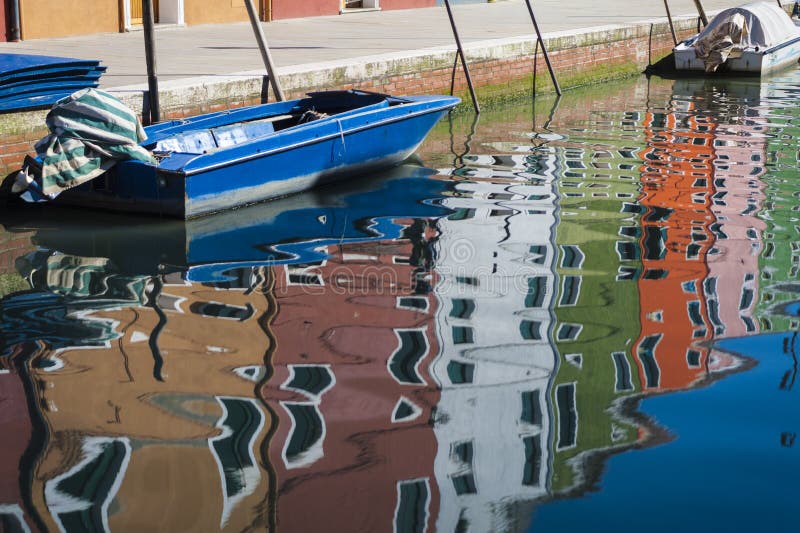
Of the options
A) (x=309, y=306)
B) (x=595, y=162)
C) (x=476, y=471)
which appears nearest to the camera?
(x=476, y=471)

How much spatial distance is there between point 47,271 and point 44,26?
6829 mm

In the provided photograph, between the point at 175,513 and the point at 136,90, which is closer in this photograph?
→ the point at 175,513

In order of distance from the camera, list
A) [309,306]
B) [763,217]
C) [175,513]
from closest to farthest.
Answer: [175,513] < [309,306] < [763,217]

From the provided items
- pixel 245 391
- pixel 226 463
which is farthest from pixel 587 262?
pixel 226 463

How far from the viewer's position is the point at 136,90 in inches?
361

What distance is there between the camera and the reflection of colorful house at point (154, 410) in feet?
13.1

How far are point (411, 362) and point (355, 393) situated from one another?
1.45ft

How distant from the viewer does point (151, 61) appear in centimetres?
876

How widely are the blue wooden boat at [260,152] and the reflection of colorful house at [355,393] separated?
1315 mm

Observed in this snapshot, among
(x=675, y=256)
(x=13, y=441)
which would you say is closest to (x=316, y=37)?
(x=675, y=256)

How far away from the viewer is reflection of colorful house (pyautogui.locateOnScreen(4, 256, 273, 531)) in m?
4.01

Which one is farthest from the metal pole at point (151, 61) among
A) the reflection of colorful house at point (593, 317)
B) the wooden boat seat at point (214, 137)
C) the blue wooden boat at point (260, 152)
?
the reflection of colorful house at point (593, 317)

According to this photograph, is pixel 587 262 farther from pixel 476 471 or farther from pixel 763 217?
pixel 476 471

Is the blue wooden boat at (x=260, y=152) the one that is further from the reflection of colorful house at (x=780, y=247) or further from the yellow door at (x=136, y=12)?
the yellow door at (x=136, y=12)
